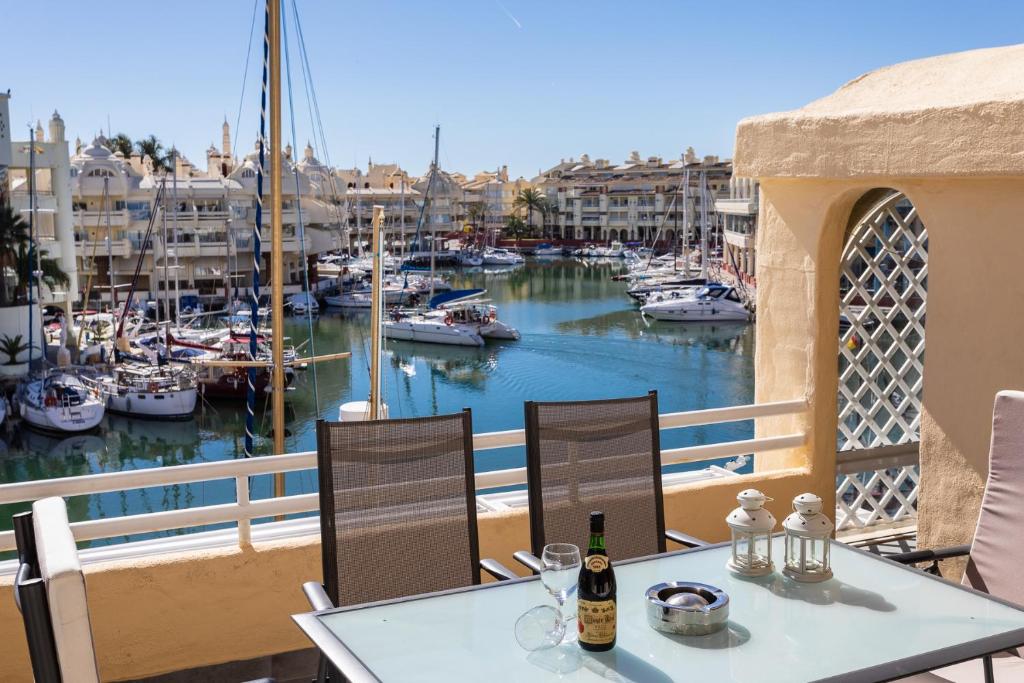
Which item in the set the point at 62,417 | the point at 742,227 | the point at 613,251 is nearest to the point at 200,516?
the point at 62,417

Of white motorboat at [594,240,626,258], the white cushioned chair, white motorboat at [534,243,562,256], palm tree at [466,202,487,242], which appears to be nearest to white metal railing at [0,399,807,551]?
the white cushioned chair

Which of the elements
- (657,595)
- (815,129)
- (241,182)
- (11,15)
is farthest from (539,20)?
(657,595)

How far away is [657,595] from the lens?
2084 millimetres

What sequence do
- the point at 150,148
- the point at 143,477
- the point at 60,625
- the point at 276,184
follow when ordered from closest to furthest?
the point at 60,625 < the point at 143,477 < the point at 276,184 < the point at 150,148

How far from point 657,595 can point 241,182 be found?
46930mm

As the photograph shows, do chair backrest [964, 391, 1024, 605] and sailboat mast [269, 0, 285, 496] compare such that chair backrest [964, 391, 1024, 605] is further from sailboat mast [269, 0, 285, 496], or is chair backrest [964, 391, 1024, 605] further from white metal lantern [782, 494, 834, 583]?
sailboat mast [269, 0, 285, 496]

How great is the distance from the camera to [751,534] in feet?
7.48

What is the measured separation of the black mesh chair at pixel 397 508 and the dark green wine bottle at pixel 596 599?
0.48 metres

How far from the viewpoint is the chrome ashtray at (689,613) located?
196 cm

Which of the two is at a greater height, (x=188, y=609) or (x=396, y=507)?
(x=396, y=507)

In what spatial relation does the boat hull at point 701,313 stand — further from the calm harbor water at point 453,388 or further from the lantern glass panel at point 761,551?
the lantern glass panel at point 761,551

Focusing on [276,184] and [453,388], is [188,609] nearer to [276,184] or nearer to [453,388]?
[276,184]

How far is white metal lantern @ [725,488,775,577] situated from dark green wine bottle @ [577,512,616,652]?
0.52m

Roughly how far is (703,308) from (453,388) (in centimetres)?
1322
